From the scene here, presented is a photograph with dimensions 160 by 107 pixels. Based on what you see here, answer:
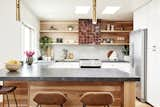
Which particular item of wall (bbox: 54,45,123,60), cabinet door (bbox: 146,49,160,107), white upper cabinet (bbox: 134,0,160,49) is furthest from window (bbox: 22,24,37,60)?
cabinet door (bbox: 146,49,160,107)

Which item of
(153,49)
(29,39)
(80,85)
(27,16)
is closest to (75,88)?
(80,85)

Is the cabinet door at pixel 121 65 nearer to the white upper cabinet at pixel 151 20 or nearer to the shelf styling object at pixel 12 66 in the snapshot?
the white upper cabinet at pixel 151 20

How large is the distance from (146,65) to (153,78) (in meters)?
0.54

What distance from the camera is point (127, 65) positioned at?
8383mm

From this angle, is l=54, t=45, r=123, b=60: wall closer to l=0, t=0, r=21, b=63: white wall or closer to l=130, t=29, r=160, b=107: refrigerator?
l=130, t=29, r=160, b=107: refrigerator

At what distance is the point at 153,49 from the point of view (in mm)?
5730

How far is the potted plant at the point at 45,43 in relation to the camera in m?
9.00

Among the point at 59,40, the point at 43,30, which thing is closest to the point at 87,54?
the point at 59,40

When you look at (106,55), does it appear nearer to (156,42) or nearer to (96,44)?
(96,44)

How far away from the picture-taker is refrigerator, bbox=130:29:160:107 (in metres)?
5.57

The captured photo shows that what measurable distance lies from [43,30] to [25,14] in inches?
103

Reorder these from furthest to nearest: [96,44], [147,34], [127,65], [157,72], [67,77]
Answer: [96,44], [127,65], [147,34], [157,72], [67,77]

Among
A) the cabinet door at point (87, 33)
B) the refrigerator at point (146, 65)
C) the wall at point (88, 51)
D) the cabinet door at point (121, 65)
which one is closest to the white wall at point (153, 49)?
the refrigerator at point (146, 65)

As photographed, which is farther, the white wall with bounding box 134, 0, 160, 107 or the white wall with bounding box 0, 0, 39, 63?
the white wall with bounding box 134, 0, 160, 107
